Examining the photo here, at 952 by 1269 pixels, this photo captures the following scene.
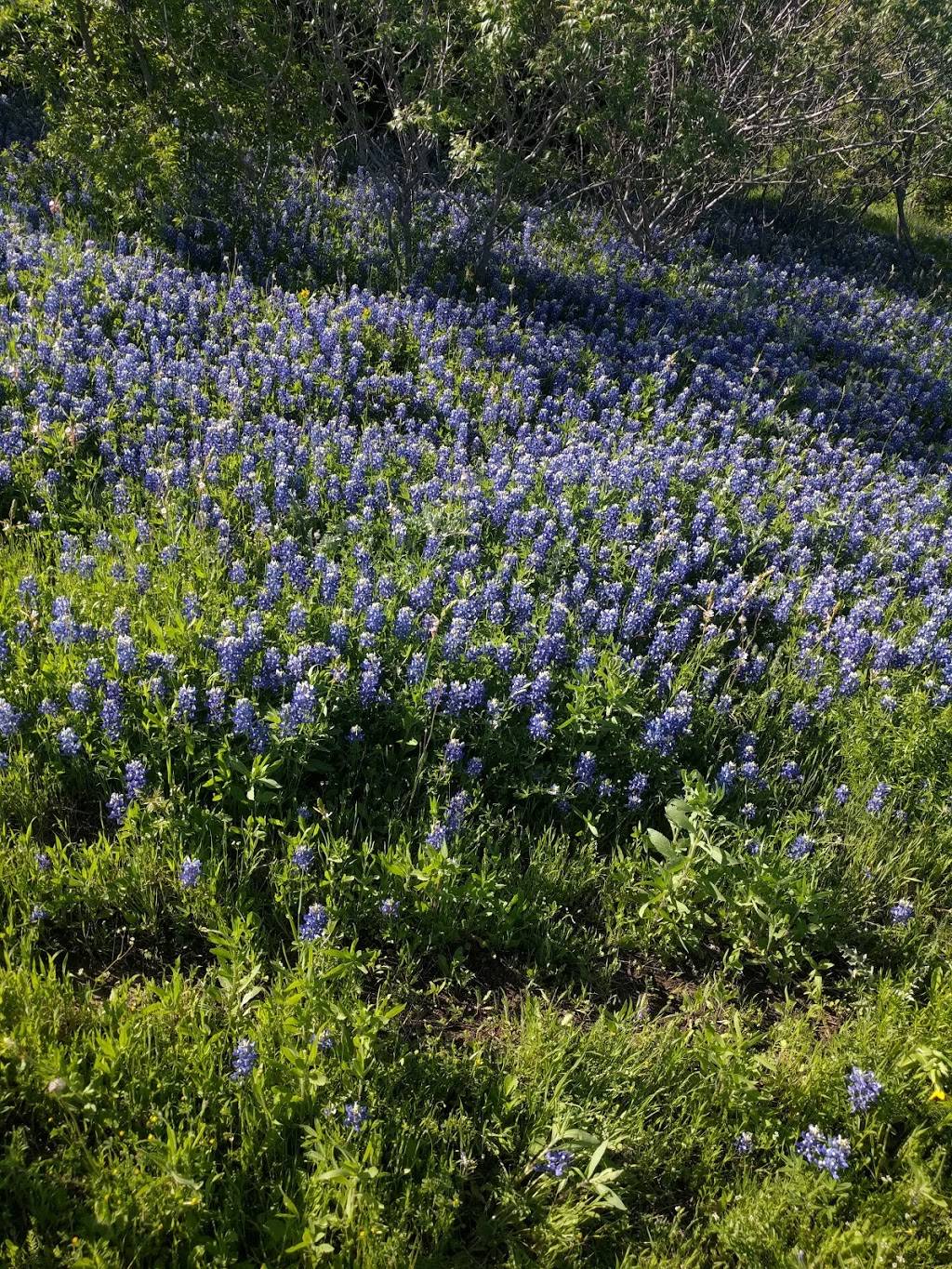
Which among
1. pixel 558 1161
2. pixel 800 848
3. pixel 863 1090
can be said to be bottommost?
pixel 558 1161

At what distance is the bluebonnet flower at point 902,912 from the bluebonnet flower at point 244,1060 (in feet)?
7.74

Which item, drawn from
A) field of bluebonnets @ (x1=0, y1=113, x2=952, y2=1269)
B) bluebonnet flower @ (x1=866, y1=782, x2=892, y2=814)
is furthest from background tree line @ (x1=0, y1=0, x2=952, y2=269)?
bluebonnet flower @ (x1=866, y1=782, x2=892, y2=814)

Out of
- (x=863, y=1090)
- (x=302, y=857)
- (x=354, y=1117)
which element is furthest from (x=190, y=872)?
(x=863, y=1090)

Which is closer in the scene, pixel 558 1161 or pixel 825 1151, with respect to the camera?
pixel 558 1161

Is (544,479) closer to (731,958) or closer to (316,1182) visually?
(731,958)

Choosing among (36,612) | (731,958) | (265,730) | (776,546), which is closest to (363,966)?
(265,730)

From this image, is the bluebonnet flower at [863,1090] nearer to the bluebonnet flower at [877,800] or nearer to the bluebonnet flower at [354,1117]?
the bluebonnet flower at [877,800]

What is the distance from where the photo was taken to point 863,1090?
282 centimetres

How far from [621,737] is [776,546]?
228cm

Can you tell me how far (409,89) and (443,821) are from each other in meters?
7.38

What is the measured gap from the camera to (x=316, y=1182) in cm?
240

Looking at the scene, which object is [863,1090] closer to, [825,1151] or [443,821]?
Result: [825,1151]

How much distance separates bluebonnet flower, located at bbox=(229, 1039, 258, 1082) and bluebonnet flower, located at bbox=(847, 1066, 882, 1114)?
176 cm

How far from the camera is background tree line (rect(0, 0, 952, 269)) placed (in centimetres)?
761
